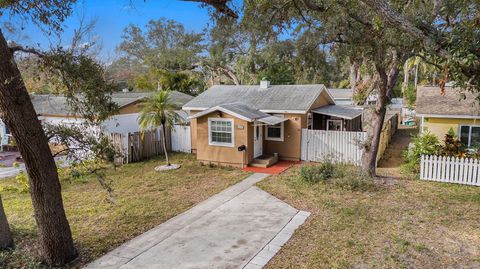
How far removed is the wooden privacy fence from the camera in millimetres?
16656

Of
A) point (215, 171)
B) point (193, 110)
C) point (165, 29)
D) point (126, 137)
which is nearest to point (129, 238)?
point (215, 171)

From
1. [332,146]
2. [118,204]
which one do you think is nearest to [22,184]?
[118,204]

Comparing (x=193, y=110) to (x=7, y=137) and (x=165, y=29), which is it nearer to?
(x=7, y=137)

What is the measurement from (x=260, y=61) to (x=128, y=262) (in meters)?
33.2

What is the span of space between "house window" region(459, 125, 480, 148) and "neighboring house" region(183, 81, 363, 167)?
494 centimetres

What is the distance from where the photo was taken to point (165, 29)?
2103 inches

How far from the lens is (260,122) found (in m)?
15.6

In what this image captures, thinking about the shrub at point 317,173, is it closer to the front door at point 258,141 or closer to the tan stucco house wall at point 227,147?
the tan stucco house wall at point 227,147

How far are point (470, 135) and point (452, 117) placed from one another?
3.78 feet

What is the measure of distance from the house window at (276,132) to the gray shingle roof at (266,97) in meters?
0.88

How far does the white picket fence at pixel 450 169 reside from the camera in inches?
463

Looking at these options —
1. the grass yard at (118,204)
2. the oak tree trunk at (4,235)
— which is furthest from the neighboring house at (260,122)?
the oak tree trunk at (4,235)

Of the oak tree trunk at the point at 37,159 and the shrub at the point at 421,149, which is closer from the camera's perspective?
the oak tree trunk at the point at 37,159

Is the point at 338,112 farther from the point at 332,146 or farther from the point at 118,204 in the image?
the point at 118,204
